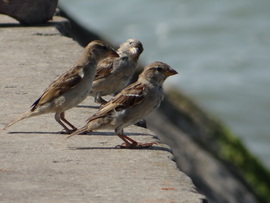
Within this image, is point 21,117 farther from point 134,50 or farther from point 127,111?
point 134,50

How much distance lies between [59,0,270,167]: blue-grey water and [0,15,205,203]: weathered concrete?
13.3m

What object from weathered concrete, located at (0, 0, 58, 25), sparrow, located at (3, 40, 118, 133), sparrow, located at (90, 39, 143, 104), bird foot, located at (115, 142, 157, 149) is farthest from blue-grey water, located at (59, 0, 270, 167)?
bird foot, located at (115, 142, 157, 149)

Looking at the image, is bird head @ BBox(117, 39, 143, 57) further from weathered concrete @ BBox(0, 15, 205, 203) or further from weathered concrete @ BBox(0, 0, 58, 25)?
weathered concrete @ BBox(0, 0, 58, 25)

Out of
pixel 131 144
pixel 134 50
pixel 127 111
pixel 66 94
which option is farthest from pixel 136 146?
pixel 134 50

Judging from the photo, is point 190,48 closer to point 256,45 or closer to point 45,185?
point 256,45

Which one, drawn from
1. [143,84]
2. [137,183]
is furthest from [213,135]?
[137,183]

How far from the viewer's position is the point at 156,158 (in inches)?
223

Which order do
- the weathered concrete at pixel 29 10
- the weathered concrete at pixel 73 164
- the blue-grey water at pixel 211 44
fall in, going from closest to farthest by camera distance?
the weathered concrete at pixel 73 164 < the weathered concrete at pixel 29 10 < the blue-grey water at pixel 211 44

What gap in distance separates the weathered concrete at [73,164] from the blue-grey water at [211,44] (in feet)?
43.6

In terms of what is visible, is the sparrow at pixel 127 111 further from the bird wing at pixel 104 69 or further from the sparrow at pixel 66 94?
the bird wing at pixel 104 69

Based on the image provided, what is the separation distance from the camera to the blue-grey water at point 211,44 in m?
24.7

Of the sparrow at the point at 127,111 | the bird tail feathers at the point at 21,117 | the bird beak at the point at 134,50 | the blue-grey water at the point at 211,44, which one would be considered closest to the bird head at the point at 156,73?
the sparrow at the point at 127,111

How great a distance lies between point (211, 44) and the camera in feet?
104

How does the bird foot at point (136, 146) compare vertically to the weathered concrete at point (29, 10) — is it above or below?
above
